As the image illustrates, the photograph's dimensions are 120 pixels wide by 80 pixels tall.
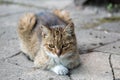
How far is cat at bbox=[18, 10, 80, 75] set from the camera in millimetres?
3605

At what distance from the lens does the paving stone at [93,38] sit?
4.71 metres

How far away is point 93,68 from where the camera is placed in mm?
3916

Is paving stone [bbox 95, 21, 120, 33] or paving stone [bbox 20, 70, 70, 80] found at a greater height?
paving stone [bbox 20, 70, 70, 80]

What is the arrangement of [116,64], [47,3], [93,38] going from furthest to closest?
[47,3]
[93,38]
[116,64]

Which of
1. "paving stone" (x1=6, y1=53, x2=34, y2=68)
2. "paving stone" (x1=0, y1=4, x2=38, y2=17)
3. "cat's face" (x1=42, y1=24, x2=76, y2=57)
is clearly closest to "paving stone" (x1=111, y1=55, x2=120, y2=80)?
"cat's face" (x1=42, y1=24, x2=76, y2=57)

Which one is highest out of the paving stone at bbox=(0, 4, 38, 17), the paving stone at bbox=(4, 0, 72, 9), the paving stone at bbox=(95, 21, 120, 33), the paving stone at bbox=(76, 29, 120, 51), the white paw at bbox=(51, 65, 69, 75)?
the white paw at bbox=(51, 65, 69, 75)

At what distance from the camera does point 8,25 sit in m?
5.86

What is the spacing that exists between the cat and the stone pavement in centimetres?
9

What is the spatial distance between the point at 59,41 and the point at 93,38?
1.54 meters

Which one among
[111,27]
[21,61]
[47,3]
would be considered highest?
[21,61]

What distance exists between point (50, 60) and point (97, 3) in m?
3.17

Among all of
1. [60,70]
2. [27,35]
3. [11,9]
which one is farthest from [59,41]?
[11,9]

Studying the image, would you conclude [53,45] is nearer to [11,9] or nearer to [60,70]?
[60,70]

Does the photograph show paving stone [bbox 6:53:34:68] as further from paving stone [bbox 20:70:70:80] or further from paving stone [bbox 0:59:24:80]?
paving stone [bbox 20:70:70:80]
